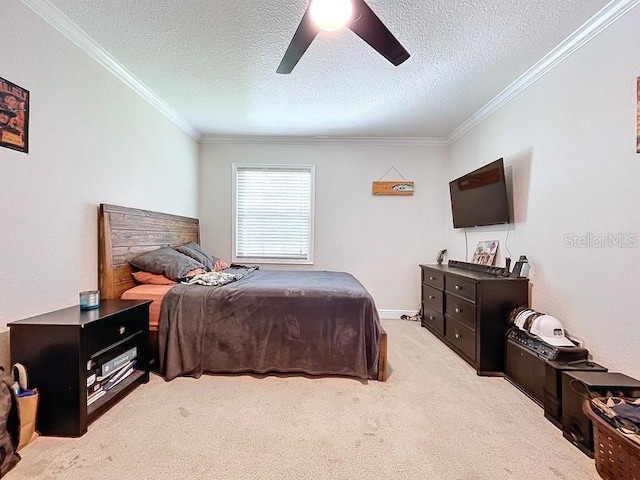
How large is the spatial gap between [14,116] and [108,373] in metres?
1.66

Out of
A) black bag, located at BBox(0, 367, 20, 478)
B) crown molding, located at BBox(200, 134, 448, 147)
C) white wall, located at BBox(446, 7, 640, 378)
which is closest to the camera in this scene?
black bag, located at BBox(0, 367, 20, 478)

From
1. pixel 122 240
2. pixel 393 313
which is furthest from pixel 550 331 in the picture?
pixel 122 240

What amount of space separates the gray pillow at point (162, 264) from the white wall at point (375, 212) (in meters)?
2.09

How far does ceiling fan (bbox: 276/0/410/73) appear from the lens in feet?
5.09

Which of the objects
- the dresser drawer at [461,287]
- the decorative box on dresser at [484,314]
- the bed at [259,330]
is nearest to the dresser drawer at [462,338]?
the decorative box on dresser at [484,314]

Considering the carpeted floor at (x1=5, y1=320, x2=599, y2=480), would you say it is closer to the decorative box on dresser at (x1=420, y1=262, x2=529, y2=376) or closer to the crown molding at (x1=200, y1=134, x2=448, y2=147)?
the decorative box on dresser at (x1=420, y1=262, x2=529, y2=376)

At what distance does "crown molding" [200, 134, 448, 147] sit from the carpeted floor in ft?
10.7

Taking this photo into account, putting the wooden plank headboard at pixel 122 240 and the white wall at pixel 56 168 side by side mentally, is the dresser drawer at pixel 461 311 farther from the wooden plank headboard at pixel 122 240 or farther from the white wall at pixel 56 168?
the white wall at pixel 56 168

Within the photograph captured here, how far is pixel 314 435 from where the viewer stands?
1809 millimetres

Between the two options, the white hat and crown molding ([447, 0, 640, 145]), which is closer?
crown molding ([447, 0, 640, 145])

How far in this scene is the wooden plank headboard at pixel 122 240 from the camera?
2.48 meters

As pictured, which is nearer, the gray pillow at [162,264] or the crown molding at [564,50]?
the crown molding at [564,50]

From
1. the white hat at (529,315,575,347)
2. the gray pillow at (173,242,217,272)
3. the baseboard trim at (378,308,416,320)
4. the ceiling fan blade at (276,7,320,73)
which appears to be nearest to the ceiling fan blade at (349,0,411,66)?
the ceiling fan blade at (276,7,320,73)

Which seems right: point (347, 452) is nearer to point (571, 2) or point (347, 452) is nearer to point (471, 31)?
point (471, 31)
